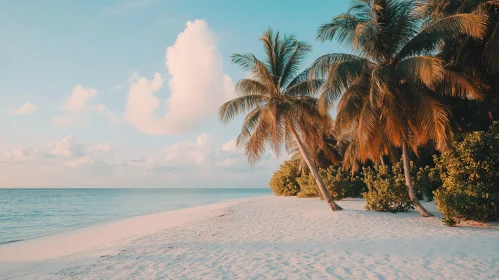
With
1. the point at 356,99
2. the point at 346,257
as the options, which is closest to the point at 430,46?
the point at 356,99

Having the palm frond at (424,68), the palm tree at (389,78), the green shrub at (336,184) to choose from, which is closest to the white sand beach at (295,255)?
the palm tree at (389,78)

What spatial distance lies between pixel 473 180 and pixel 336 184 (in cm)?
1114

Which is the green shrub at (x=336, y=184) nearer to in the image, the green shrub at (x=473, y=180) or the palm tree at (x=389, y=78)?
the palm tree at (x=389, y=78)

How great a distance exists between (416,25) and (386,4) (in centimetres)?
140

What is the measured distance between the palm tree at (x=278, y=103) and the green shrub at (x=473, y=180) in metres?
5.29

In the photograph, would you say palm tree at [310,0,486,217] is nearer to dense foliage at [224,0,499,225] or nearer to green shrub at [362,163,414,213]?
dense foliage at [224,0,499,225]

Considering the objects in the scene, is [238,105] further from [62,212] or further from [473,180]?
[62,212]

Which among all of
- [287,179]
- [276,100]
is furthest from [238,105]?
[287,179]

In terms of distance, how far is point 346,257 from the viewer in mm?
6500

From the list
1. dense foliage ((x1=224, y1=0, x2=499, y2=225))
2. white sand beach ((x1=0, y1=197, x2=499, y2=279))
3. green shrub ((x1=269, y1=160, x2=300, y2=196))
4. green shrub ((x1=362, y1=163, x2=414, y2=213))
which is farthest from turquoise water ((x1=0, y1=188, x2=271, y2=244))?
green shrub ((x1=362, y1=163, x2=414, y2=213))

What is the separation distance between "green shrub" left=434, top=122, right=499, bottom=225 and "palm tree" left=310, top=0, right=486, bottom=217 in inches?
27.6

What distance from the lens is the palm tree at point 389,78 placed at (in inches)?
388

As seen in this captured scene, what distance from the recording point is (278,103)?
1397 centimetres

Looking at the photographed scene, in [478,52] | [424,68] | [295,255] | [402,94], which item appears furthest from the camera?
[478,52]
